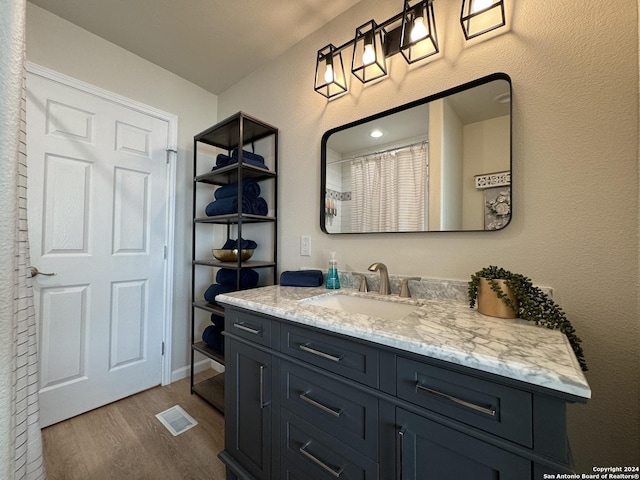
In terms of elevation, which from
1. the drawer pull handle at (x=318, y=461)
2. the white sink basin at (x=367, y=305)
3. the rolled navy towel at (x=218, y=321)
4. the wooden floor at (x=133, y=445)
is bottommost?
the wooden floor at (x=133, y=445)

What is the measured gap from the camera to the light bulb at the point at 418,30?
119 centimetres

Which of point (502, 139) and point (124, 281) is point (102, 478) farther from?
point (502, 139)

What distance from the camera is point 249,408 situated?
115 centimetres

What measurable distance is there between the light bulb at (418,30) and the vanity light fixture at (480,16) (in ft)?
0.50

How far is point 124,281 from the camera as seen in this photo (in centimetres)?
192

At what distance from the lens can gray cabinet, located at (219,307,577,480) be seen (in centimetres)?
57

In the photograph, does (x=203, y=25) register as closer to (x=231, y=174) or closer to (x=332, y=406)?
(x=231, y=174)

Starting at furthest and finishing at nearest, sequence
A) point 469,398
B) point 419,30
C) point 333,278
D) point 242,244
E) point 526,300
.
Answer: point 242,244, point 333,278, point 419,30, point 526,300, point 469,398

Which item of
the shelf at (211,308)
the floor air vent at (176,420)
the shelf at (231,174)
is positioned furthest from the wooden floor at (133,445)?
the shelf at (231,174)

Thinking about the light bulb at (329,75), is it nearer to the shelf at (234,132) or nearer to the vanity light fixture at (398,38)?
the vanity light fixture at (398,38)

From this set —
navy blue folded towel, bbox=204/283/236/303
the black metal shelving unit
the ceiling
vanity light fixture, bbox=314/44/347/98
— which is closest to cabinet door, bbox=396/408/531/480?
the black metal shelving unit

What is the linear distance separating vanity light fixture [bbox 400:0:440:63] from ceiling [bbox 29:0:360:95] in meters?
0.49

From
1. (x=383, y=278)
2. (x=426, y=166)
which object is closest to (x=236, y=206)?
(x=383, y=278)

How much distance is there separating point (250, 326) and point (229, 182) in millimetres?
1472
